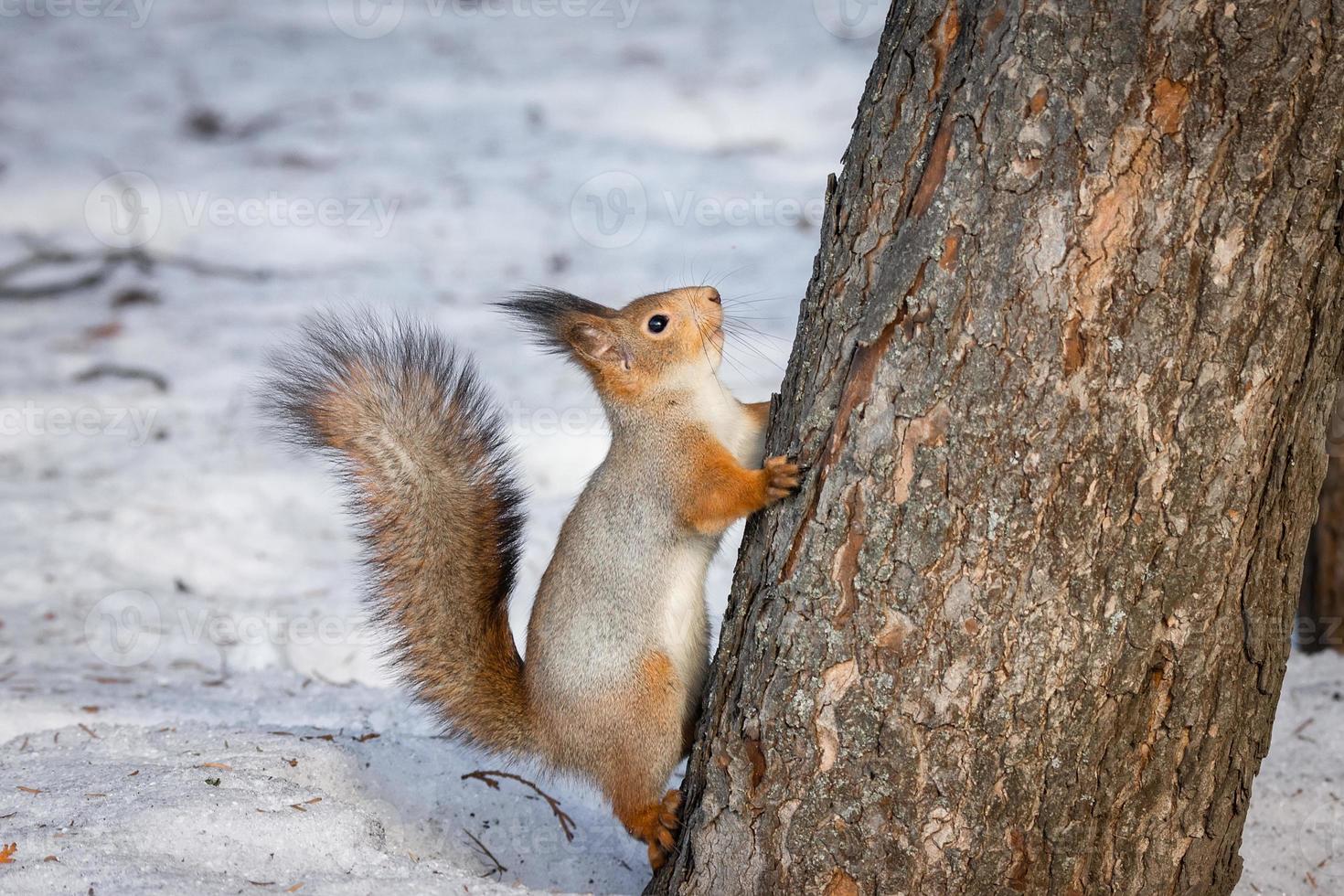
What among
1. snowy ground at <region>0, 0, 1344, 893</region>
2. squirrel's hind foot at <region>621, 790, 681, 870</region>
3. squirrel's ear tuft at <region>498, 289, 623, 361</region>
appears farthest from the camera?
squirrel's ear tuft at <region>498, 289, 623, 361</region>

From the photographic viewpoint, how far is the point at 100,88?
20.1 feet

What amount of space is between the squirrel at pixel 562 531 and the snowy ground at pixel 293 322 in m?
0.26

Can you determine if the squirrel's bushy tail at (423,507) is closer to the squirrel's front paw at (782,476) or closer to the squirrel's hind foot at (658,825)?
the squirrel's hind foot at (658,825)

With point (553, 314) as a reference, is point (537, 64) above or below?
above

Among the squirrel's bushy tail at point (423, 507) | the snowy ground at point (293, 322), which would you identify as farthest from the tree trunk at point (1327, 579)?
the squirrel's bushy tail at point (423, 507)

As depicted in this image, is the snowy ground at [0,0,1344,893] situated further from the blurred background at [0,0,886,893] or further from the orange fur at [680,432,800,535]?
the orange fur at [680,432,800,535]

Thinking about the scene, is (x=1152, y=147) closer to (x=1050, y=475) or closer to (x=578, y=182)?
(x=1050, y=475)

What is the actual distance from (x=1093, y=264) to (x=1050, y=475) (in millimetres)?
235

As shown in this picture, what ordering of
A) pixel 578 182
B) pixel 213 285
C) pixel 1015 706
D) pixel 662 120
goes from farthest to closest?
1. pixel 662 120
2. pixel 578 182
3. pixel 213 285
4. pixel 1015 706

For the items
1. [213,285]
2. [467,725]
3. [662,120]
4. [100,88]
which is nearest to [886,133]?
[467,725]

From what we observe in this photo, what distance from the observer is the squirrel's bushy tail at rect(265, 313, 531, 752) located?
2018 millimetres

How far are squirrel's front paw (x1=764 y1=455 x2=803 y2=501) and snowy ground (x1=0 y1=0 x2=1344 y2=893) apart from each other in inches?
24.9

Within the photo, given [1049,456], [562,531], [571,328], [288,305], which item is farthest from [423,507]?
[288,305]

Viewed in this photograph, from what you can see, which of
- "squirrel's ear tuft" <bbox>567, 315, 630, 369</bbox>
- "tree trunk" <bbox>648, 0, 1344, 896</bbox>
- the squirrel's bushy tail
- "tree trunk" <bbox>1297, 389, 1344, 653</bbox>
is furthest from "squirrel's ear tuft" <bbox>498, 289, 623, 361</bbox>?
"tree trunk" <bbox>1297, 389, 1344, 653</bbox>
